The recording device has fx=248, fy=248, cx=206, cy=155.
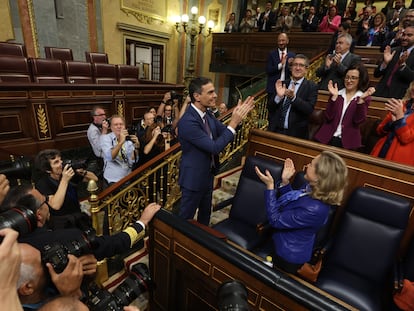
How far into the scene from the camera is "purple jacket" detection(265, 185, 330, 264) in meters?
1.42

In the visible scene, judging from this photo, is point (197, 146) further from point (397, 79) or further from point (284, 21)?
point (284, 21)

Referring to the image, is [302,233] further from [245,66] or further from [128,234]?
[245,66]

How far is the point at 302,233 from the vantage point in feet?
4.98

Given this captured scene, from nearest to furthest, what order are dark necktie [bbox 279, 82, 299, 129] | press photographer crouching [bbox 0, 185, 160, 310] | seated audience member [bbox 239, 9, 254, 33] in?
press photographer crouching [bbox 0, 185, 160, 310]
dark necktie [bbox 279, 82, 299, 129]
seated audience member [bbox 239, 9, 254, 33]

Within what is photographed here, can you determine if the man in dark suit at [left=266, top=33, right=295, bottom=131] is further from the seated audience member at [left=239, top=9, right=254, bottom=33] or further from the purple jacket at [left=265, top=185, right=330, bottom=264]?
the seated audience member at [left=239, top=9, right=254, bottom=33]

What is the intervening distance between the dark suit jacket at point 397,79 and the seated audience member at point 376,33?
3.07 metres

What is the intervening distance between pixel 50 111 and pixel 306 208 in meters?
4.18

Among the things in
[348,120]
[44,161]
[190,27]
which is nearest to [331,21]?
[190,27]

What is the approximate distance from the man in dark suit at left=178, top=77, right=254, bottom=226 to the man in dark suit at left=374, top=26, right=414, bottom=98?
2.15 metres

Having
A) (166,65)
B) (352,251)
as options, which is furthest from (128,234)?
(166,65)

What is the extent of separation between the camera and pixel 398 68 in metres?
2.86

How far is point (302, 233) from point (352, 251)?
723mm

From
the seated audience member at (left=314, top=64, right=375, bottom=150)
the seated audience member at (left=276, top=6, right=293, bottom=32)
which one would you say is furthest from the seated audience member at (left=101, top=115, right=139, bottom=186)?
the seated audience member at (left=276, top=6, right=293, bottom=32)

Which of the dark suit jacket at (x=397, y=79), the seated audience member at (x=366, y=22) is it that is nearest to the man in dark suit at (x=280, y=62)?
the dark suit jacket at (x=397, y=79)
